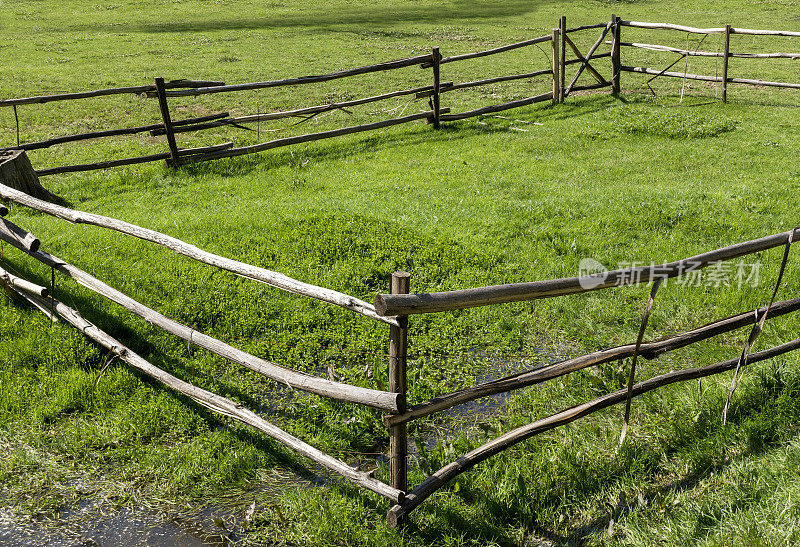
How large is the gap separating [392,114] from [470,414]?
10106 mm

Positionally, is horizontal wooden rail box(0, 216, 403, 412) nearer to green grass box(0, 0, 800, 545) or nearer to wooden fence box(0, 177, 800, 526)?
wooden fence box(0, 177, 800, 526)

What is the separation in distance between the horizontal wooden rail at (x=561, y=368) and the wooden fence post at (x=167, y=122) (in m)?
8.01

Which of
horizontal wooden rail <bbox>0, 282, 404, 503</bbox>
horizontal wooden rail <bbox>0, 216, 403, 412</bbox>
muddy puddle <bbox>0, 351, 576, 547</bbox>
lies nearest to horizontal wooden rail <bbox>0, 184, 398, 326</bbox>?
horizontal wooden rail <bbox>0, 216, 403, 412</bbox>

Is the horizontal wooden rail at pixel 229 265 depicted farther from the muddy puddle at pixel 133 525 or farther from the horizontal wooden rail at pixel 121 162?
the horizontal wooden rail at pixel 121 162

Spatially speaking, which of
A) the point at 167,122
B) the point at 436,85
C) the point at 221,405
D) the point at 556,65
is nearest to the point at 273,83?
the point at 167,122

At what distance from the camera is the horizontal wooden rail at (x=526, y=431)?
11.3 ft

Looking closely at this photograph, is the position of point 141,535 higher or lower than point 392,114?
lower

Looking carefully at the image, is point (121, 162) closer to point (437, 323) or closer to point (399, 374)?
point (437, 323)

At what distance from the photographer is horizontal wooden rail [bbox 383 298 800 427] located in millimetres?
3428

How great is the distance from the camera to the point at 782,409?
4.18 meters

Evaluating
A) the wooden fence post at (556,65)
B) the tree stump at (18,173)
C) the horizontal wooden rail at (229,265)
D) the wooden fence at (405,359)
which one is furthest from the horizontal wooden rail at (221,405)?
the wooden fence post at (556,65)

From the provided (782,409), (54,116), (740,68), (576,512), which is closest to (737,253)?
(782,409)

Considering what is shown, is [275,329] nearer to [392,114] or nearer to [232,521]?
[232,521]

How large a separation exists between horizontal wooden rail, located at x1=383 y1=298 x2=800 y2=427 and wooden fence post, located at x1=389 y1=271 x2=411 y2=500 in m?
0.09
